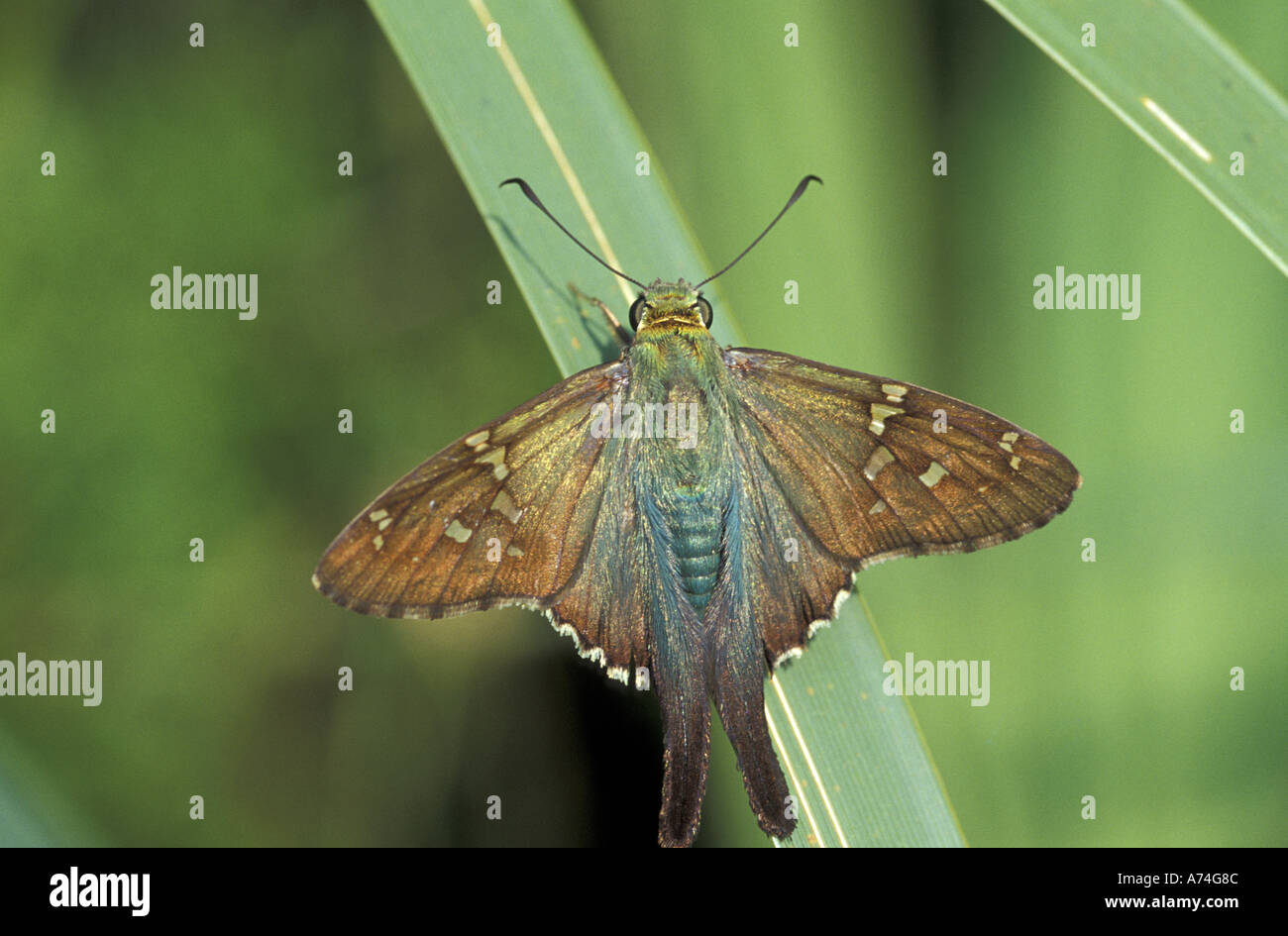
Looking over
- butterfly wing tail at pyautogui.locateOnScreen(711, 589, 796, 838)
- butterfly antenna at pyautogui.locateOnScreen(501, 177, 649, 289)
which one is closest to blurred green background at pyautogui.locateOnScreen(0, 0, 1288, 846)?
butterfly antenna at pyautogui.locateOnScreen(501, 177, 649, 289)

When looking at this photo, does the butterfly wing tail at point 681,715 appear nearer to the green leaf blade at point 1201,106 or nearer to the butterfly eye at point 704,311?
the butterfly eye at point 704,311

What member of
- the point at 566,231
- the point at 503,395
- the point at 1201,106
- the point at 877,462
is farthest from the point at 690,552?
the point at 1201,106

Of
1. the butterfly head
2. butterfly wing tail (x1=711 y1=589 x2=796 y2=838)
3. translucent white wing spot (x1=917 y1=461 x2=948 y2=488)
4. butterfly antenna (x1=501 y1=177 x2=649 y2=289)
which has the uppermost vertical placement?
butterfly antenna (x1=501 y1=177 x2=649 y2=289)

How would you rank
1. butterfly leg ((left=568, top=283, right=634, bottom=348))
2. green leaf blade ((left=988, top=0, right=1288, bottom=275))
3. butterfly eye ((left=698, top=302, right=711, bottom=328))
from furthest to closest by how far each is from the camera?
butterfly leg ((left=568, top=283, right=634, bottom=348)) → butterfly eye ((left=698, top=302, right=711, bottom=328)) → green leaf blade ((left=988, top=0, right=1288, bottom=275))

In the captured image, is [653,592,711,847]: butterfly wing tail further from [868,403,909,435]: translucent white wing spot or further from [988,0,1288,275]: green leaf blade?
[988,0,1288,275]: green leaf blade

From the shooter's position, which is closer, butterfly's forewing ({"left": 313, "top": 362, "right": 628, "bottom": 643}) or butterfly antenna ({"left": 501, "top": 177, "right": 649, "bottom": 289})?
butterfly's forewing ({"left": 313, "top": 362, "right": 628, "bottom": 643})
